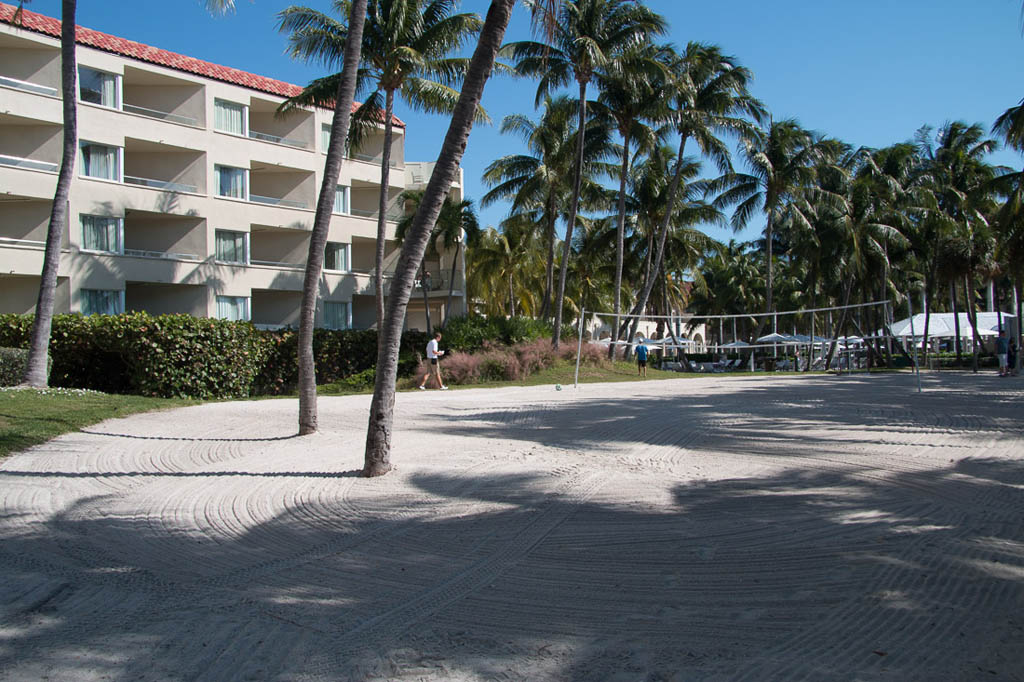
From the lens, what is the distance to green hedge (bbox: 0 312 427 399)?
1934 centimetres

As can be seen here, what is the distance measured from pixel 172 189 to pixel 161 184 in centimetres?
54

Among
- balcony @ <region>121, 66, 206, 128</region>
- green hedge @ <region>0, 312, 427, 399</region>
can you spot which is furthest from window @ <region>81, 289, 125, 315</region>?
balcony @ <region>121, 66, 206, 128</region>

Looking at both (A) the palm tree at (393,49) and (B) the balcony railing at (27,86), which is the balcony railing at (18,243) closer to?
(B) the balcony railing at (27,86)

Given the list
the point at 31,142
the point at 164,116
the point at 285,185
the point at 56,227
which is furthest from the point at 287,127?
the point at 56,227

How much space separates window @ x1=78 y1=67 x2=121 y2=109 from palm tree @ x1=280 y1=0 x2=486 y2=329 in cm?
868

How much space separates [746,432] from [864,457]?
2295mm

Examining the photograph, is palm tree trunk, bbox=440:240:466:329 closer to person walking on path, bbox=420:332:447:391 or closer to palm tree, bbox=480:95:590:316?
palm tree, bbox=480:95:590:316

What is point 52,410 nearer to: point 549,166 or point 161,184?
point 161,184

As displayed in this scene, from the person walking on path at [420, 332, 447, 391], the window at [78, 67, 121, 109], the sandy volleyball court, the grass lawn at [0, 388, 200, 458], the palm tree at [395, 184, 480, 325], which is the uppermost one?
the window at [78, 67, 121, 109]

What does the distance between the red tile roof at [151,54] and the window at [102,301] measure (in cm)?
942

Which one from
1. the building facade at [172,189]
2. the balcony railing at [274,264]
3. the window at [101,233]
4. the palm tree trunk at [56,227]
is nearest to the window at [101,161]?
the building facade at [172,189]

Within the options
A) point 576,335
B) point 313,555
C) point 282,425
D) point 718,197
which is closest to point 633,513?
point 313,555

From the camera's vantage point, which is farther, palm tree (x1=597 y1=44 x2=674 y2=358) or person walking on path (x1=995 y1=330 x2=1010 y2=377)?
palm tree (x1=597 y1=44 x2=674 y2=358)

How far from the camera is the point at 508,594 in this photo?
5.10 metres
